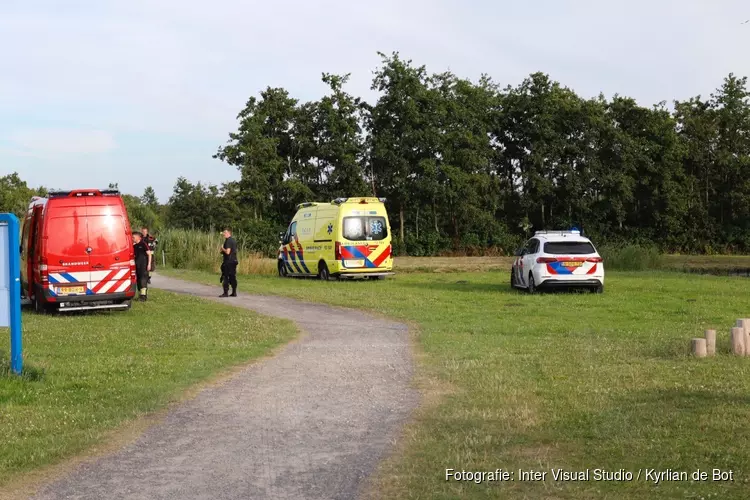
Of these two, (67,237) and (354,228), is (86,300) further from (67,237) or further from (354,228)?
(354,228)

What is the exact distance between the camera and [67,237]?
1777cm

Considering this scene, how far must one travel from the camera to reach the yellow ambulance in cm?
2892

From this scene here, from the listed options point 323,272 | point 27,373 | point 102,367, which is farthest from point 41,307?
point 323,272

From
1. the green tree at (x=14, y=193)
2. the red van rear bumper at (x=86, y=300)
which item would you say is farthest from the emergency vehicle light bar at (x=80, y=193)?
the green tree at (x=14, y=193)

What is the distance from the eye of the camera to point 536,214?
58.5 metres

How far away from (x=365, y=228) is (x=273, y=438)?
2216 centimetres

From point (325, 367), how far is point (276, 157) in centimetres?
4304

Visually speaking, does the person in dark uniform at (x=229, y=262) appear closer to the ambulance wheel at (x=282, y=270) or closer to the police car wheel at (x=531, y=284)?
the police car wheel at (x=531, y=284)

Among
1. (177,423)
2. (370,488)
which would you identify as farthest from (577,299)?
(370,488)

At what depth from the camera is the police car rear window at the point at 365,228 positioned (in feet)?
94.9

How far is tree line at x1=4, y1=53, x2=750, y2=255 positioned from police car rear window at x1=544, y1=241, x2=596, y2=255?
2938cm

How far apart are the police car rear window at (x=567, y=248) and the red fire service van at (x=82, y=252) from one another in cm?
1077

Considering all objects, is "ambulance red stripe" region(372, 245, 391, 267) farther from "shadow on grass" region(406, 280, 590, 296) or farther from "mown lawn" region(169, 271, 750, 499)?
"mown lawn" region(169, 271, 750, 499)

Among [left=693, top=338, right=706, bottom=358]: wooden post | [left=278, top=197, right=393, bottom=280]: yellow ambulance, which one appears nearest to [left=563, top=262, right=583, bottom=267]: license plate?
[left=278, top=197, right=393, bottom=280]: yellow ambulance
